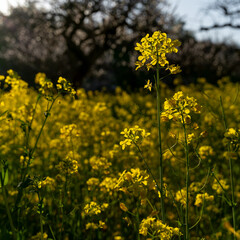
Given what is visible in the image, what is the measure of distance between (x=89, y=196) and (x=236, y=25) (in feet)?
48.3

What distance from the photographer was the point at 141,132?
1.79 metres

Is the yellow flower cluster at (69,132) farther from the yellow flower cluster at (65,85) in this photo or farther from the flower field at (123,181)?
the yellow flower cluster at (65,85)

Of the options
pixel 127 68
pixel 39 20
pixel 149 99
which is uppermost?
pixel 39 20

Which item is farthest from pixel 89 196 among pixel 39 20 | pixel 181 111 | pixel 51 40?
pixel 51 40

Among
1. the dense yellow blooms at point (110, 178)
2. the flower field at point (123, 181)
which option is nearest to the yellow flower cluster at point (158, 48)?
the flower field at point (123, 181)

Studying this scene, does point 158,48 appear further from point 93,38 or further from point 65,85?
point 93,38

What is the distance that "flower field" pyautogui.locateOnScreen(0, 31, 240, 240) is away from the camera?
1.60 meters

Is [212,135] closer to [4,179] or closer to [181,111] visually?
[181,111]

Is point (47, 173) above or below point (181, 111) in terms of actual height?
above

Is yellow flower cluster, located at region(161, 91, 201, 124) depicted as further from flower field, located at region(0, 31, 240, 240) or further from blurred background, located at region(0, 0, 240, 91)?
blurred background, located at region(0, 0, 240, 91)

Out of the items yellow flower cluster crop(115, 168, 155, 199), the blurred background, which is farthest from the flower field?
the blurred background

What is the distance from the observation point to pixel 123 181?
5.14ft

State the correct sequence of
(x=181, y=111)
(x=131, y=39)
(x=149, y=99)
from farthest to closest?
(x=131, y=39) < (x=149, y=99) < (x=181, y=111)

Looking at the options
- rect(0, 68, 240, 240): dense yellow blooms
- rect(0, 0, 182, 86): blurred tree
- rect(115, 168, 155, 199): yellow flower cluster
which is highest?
rect(0, 0, 182, 86): blurred tree
